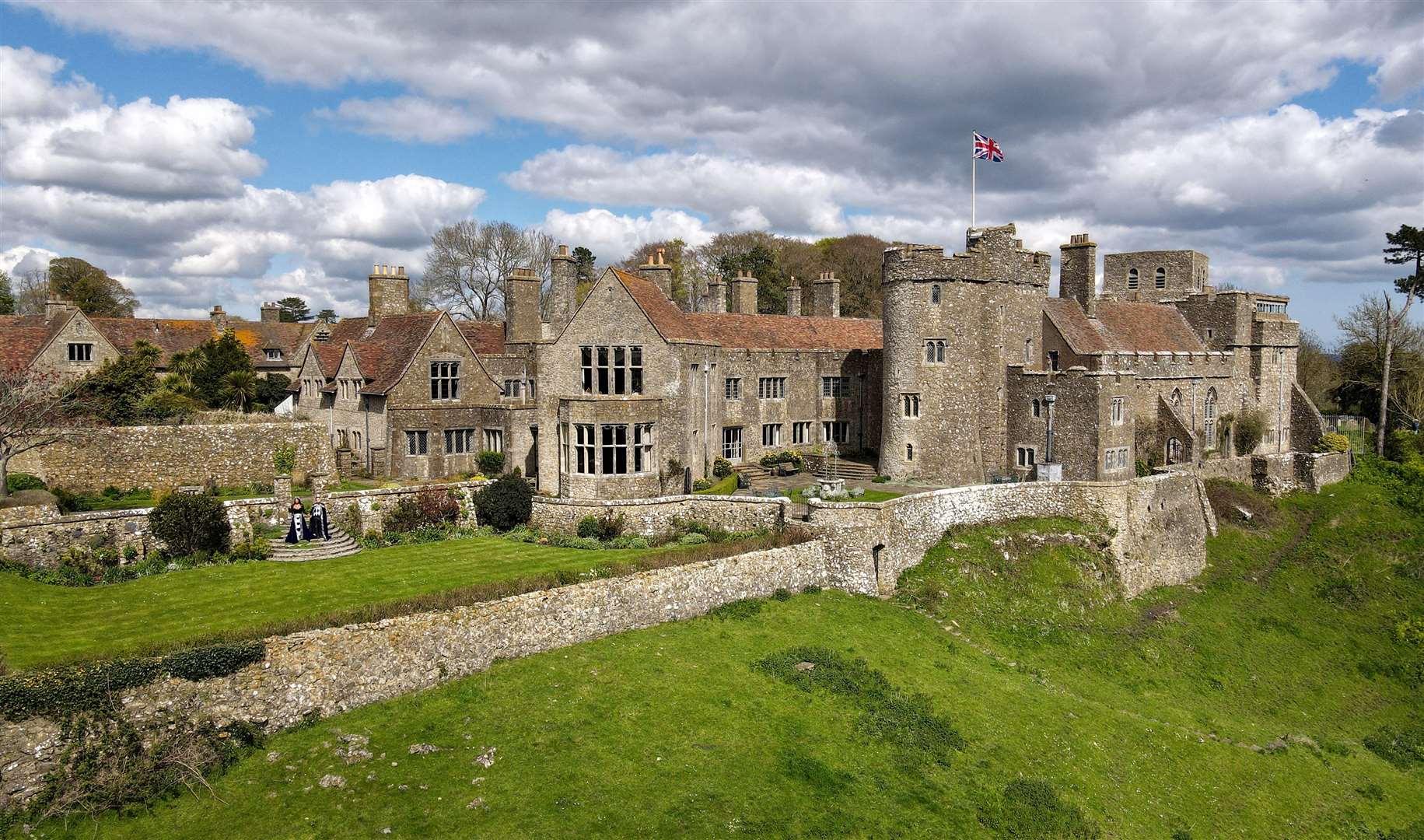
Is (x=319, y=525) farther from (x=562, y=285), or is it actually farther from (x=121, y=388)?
(x=121, y=388)

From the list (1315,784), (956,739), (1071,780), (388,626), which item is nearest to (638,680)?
(388,626)

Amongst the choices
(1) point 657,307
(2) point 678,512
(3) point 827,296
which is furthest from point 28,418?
(3) point 827,296

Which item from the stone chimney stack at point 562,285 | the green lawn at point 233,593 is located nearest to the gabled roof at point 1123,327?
the stone chimney stack at point 562,285

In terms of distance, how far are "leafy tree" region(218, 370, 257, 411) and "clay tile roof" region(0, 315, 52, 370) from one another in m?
8.94

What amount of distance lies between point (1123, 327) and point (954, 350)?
14.4 m

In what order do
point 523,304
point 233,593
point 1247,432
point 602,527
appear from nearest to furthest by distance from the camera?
point 233,593
point 602,527
point 523,304
point 1247,432

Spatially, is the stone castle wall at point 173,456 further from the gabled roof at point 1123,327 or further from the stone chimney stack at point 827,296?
the gabled roof at point 1123,327

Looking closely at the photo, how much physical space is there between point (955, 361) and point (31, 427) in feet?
111

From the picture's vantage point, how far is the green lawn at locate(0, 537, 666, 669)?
1742 cm

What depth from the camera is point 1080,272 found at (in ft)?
155

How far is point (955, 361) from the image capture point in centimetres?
3778

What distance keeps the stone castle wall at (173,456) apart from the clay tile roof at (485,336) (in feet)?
30.9

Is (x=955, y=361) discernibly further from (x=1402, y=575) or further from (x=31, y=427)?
(x=31, y=427)

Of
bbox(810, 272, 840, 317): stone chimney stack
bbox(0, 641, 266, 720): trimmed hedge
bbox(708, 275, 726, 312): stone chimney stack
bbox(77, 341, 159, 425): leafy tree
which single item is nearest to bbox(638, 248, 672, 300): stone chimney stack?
→ bbox(708, 275, 726, 312): stone chimney stack
